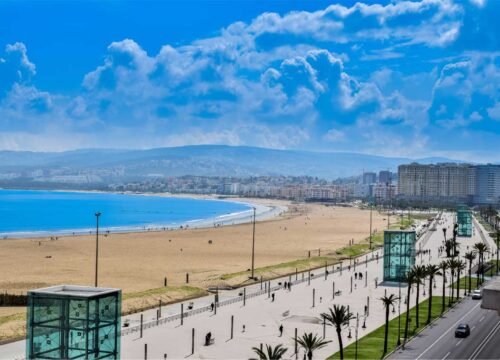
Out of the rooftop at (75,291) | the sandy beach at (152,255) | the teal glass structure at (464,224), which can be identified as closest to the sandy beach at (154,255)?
the sandy beach at (152,255)

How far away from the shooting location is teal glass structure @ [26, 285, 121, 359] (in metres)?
23.0

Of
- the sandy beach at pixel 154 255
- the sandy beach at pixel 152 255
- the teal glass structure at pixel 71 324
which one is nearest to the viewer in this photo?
the teal glass structure at pixel 71 324

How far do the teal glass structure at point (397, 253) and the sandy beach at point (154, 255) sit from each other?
16.8 metres

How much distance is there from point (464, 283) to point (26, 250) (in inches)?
2303

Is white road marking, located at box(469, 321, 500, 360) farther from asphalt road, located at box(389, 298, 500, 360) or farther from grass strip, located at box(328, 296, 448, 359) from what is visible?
grass strip, located at box(328, 296, 448, 359)

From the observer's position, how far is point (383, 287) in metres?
62.0

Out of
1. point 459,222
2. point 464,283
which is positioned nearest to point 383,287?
point 464,283

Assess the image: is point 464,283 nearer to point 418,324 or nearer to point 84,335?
point 418,324

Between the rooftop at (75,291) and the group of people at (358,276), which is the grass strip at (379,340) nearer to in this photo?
the rooftop at (75,291)

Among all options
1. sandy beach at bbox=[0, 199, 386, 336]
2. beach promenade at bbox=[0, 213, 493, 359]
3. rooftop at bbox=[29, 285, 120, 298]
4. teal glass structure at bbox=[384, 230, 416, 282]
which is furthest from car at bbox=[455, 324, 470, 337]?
sandy beach at bbox=[0, 199, 386, 336]

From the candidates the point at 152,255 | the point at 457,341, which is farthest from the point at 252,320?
the point at 152,255

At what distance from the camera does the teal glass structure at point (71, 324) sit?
2300 cm

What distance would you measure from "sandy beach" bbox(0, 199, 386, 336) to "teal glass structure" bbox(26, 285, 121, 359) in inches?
1328

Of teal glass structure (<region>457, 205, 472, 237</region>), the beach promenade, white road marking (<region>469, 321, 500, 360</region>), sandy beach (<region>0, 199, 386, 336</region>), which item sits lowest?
sandy beach (<region>0, 199, 386, 336</region>)
